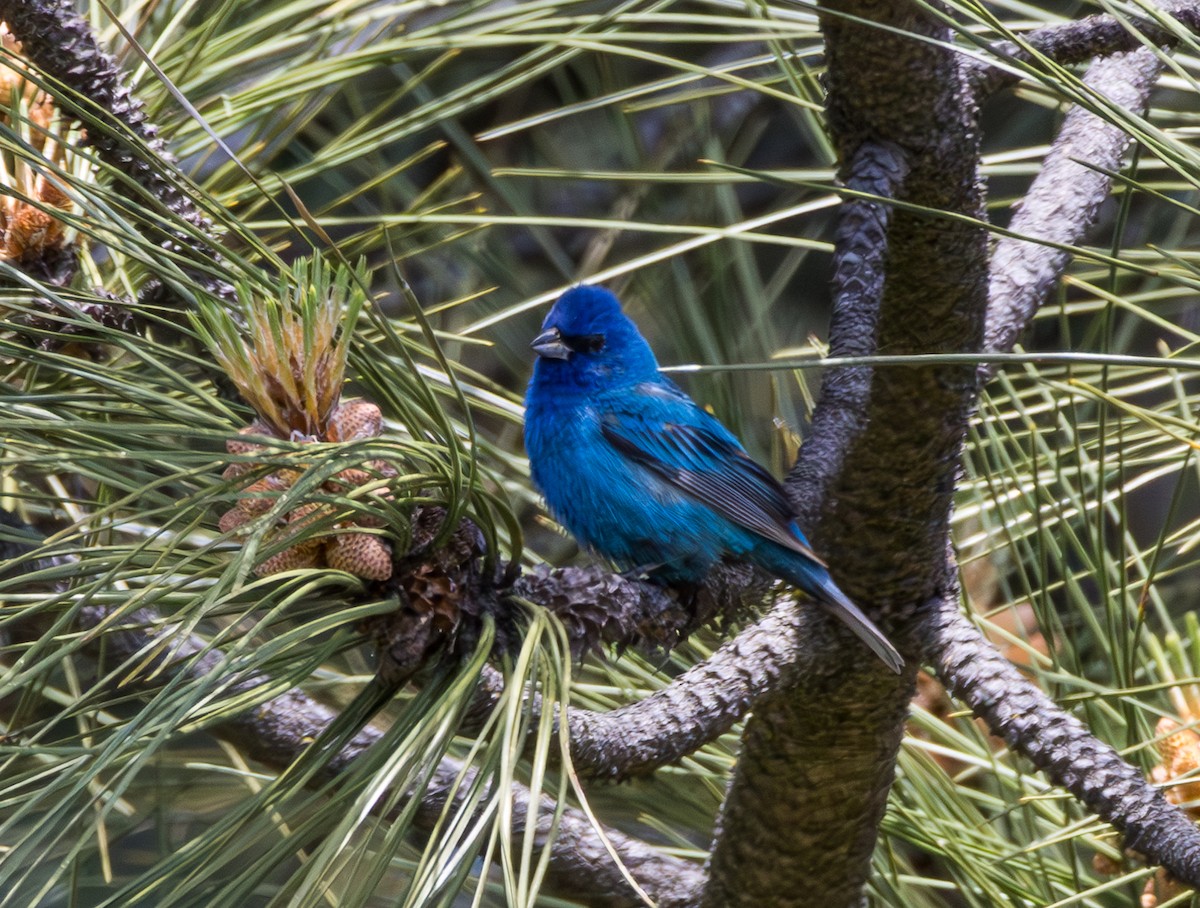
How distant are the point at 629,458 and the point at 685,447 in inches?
4.6

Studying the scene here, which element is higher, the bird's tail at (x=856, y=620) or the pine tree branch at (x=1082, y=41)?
the pine tree branch at (x=1082, y=41)

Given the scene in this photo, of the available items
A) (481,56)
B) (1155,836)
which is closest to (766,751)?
(1155,836)

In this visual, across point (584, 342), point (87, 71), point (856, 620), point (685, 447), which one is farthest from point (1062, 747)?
point (584, 342)

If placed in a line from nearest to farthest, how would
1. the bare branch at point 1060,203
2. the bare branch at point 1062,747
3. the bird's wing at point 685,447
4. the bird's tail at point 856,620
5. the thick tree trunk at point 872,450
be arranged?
the bare branch at point 1062,747 → the thick tree trunk at point 872,450 → the bird's tail at point 856,620 → the bare branch at point 1060,203 → the bird's wing at point 685,447

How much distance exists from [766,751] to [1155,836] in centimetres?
56

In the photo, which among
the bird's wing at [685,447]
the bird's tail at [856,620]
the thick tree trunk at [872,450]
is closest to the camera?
the thick tree trunk at [872,450]

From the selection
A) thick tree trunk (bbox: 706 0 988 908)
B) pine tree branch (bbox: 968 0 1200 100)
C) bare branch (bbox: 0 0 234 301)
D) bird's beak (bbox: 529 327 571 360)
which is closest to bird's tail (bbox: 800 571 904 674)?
thick tree trunk (bbox: 706 0 988 908)

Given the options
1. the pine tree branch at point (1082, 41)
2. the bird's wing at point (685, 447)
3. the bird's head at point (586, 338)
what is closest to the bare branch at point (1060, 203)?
the pine tree branch at point (1082, 41)

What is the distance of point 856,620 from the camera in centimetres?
166

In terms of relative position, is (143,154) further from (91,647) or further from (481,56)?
(481,56)

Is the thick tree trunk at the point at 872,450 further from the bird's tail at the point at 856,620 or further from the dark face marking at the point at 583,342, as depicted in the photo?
the dark face marking at the point at 583,342

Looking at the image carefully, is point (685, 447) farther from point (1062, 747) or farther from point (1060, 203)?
point (1062, 747)

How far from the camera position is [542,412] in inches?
100.0

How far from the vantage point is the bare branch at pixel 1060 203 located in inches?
71.3
